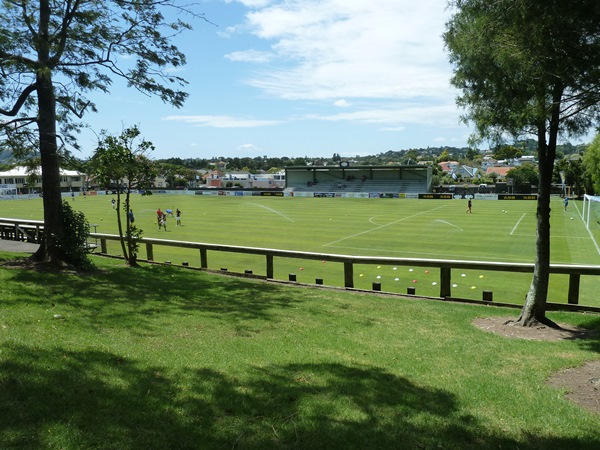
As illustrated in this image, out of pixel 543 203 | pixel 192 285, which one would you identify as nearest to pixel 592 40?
pixel 543 203

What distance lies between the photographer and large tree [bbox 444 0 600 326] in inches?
266

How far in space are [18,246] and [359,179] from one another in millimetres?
94760

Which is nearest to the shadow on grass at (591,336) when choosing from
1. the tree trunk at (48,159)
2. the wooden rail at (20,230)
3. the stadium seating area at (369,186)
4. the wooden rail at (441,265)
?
the wooden rail at (441,265)

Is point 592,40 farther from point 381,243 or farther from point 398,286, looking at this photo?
point 381,243

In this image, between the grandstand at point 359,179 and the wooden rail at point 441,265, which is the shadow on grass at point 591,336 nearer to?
the wooden rail at point 441,265

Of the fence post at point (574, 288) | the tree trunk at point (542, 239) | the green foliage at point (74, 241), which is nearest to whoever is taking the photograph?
the tree trunk at point (542, 239)

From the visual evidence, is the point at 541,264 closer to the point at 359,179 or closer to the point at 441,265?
the point at 441,265

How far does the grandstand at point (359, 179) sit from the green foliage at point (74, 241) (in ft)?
287

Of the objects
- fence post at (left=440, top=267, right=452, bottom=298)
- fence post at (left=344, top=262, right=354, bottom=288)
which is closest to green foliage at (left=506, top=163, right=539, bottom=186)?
fence post at (left=440, top=267, right=452, bottom=298)

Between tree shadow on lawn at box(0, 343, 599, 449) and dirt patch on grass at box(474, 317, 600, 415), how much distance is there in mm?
1145

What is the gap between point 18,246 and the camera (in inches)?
771

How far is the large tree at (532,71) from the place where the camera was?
675 cm

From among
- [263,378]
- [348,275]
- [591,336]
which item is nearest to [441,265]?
[348,275]

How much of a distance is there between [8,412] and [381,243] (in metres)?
26.6
